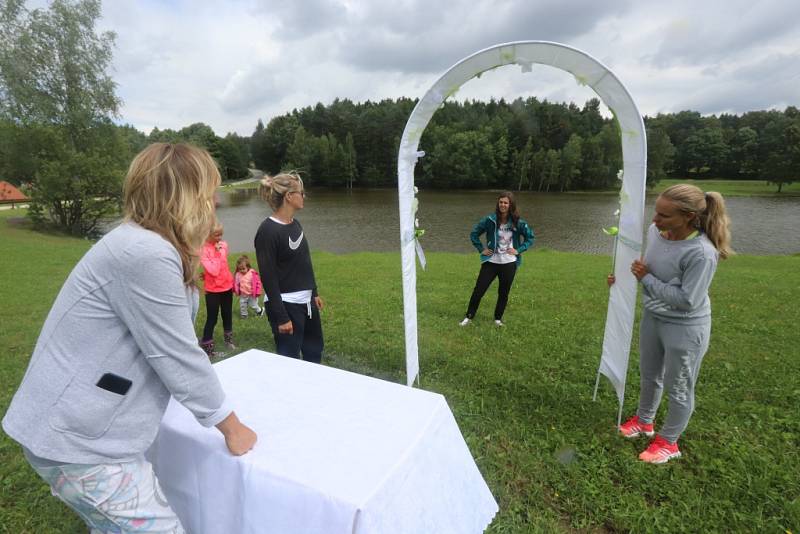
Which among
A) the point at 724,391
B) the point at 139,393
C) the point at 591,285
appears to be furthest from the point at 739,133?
the point at 139,393

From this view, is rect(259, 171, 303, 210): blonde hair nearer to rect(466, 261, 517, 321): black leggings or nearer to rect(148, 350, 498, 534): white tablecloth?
rect(148, 350, 498, 534): white tablecloth

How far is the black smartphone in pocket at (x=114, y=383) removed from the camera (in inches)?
49.9

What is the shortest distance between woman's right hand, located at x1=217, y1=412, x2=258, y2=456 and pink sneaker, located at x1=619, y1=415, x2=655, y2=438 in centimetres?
310

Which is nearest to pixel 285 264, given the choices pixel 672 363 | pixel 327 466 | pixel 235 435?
pixel 235 435

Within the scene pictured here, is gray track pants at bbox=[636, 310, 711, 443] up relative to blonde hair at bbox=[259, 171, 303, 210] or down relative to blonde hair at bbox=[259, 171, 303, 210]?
down

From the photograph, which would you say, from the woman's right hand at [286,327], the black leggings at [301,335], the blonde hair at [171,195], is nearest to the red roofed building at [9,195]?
the black leggings at [301,335]

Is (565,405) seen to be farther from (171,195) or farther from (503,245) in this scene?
(171,195)

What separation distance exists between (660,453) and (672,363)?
765 mm

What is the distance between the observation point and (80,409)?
1242 millimetres

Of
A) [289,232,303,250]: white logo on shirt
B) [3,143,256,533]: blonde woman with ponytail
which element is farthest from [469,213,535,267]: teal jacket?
[3,143,256,533]: blonde woman with ponytail

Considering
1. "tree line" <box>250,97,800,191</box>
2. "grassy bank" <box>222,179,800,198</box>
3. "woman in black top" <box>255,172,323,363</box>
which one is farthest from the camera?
"grassy bank" <box>222,179,800,198</box>

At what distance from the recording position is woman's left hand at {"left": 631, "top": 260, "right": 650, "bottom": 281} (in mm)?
2959

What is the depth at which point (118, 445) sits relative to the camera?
1.31m

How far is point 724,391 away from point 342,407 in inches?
165
